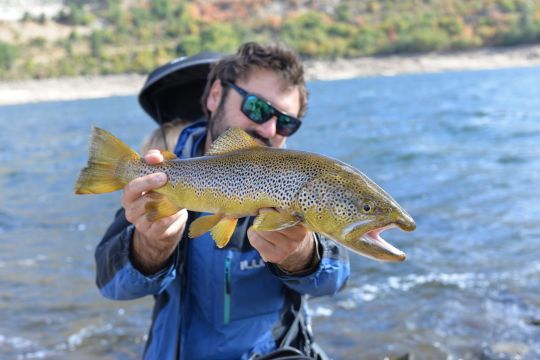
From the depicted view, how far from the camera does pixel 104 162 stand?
2.68 metres

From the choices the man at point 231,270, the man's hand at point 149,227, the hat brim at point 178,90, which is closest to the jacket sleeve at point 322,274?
the man at point 231,270

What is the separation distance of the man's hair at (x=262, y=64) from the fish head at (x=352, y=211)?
1.37m

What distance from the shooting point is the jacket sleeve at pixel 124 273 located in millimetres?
3068

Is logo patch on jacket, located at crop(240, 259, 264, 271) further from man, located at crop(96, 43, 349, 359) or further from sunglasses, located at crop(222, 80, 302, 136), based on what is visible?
sunglasses, located at crop(222, 80, 302, 136)

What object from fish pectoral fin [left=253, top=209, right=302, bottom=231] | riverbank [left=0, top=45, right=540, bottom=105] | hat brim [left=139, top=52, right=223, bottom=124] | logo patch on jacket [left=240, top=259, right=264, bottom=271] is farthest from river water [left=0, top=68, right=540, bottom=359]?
Result: riverbank [left=0, top=45, right=540, bottom=105]

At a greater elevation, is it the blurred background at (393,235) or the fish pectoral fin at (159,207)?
the fish pectoral fin at (159,207)

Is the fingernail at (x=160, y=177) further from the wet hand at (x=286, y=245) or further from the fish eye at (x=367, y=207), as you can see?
the fish eye at (x=367, y=207)

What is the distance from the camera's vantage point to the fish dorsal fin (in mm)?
2553

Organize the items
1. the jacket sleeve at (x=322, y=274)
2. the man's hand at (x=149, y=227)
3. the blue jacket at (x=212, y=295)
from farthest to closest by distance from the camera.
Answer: the blue jacket at (x=212, y=295) < the jacket sleeve at (x=322, y=274) < the man's hand at (x=149, y=227)

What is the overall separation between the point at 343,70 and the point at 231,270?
2971 inches

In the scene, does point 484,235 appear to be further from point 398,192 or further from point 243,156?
point 243,156

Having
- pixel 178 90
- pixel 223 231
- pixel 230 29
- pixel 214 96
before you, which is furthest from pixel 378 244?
pixel 230 29

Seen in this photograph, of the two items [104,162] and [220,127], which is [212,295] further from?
[104,162]

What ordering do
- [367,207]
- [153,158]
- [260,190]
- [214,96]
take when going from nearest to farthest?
[367,207], [260,190], [153,158], [214,96]
